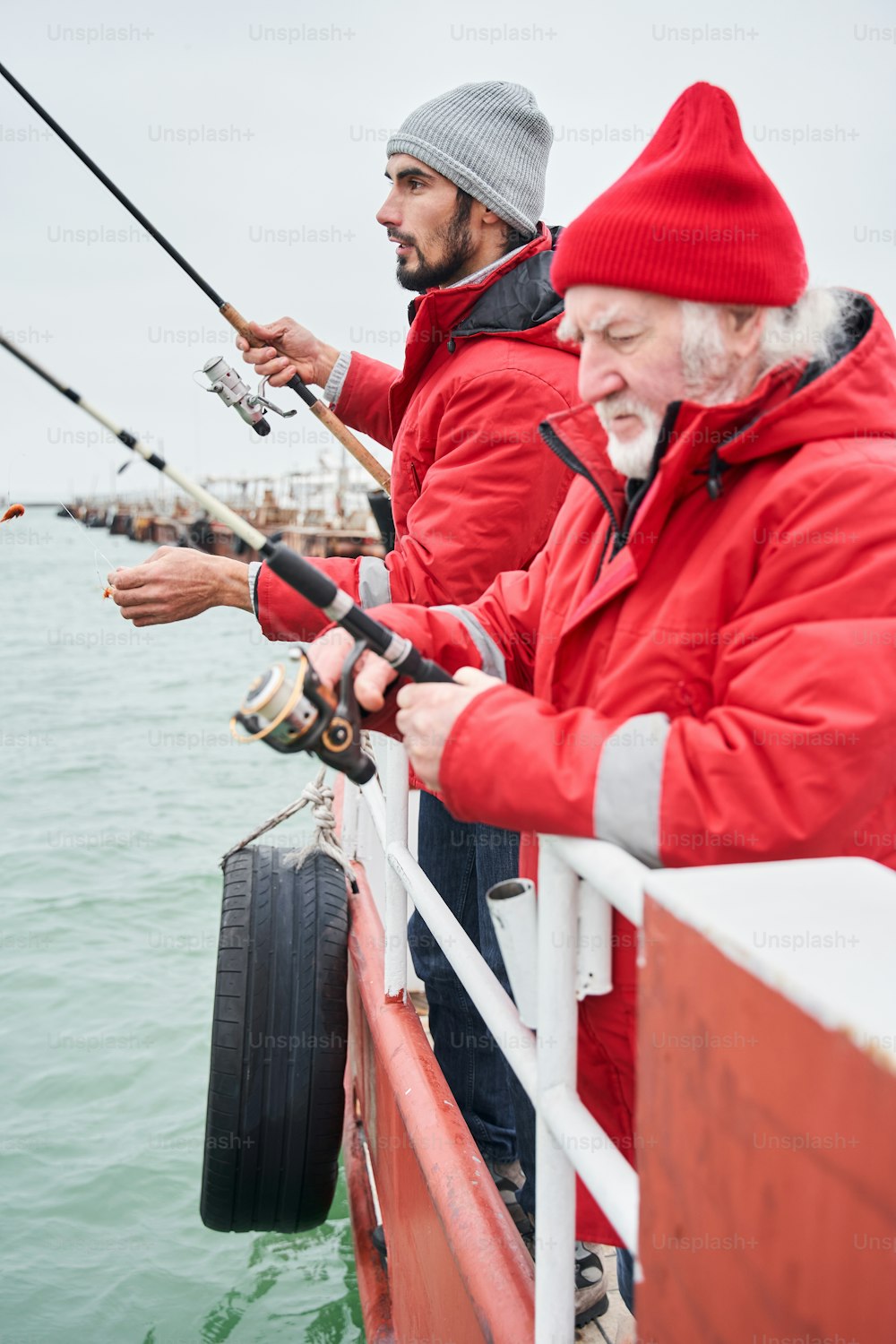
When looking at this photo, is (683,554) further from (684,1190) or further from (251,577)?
(251,577)

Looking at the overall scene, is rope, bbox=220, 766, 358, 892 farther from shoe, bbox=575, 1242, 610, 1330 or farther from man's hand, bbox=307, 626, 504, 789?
man's hand, bbox=307, 626, 504, 789

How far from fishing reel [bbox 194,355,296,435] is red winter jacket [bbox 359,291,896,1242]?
2.07 meters

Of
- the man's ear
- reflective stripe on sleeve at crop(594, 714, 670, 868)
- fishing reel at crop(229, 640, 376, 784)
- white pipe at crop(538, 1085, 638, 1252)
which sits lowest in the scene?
white pipe at crop(538, 1085, 638, 1252)

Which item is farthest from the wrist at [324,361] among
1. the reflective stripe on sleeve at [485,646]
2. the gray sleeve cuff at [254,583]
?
the reflective stripe on sleeve at [485,646]

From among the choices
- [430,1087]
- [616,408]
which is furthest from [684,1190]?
[430,1087]

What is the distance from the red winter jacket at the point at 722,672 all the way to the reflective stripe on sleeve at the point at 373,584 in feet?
2.71

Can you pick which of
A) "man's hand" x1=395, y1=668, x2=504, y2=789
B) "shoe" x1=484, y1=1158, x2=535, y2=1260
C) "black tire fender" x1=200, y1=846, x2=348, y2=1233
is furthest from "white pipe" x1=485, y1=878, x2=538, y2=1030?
"black tire fender" x1=200, y1=846, x2=348, y2=1233

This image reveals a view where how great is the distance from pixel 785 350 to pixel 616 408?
25 cm

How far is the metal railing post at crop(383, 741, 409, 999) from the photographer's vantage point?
2.57 m

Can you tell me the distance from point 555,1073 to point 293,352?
2.94m

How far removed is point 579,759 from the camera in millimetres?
1374

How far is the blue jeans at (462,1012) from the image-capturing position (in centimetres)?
282

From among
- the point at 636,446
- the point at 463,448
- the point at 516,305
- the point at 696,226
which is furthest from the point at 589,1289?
the point at 516,305

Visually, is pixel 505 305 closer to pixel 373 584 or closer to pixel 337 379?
pixel 373 584
